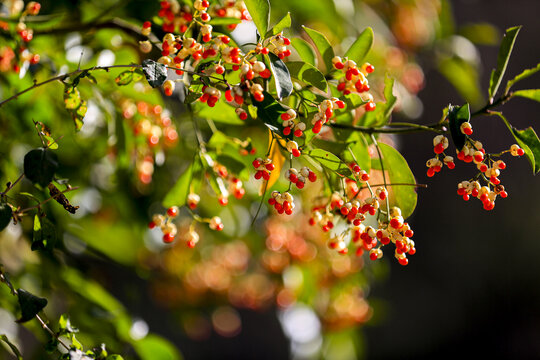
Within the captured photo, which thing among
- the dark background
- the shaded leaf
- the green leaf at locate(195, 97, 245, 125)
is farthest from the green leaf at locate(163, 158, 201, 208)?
the dark background

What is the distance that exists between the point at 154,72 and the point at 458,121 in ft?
1.18

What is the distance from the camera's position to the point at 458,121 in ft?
2.07

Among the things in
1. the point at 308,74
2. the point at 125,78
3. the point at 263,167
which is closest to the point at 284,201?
the point at 263,167

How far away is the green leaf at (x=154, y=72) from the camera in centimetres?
61

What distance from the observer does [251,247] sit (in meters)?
1.92

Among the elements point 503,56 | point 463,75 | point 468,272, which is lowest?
point 468,272

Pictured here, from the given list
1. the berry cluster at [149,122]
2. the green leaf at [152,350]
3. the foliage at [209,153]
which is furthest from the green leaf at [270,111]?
the green leaf at [152,350]

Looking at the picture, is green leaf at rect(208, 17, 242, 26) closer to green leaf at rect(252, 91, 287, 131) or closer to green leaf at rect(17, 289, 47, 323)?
green leaf at rect(252, 91, 287, 131)

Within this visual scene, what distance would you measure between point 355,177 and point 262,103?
0.15m

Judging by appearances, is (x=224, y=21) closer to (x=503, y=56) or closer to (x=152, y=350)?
(x=503, y=56)

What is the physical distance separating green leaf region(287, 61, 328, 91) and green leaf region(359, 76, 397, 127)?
14 cm

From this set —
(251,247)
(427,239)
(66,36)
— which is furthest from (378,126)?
(427,239)

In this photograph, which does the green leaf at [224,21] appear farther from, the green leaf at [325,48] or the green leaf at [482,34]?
the green leaf at [482,34]

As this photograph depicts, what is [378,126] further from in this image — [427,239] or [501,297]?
[501,297]
